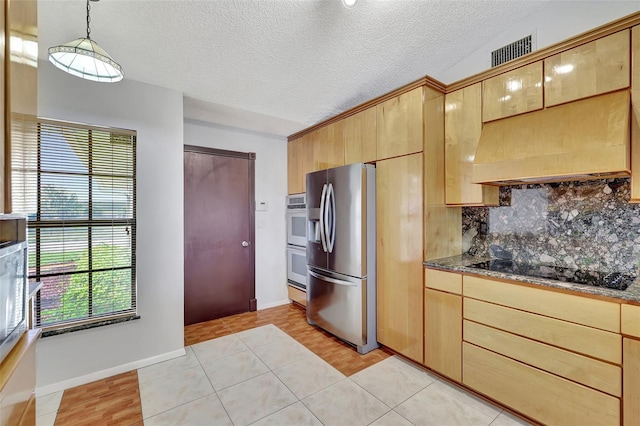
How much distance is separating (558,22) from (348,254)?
2599mm

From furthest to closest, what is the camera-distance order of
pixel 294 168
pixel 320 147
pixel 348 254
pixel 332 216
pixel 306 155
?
pixel 294 168 < pixel 306 155 < pixel 320 147 < pixel 332 216 < pixel 348 254

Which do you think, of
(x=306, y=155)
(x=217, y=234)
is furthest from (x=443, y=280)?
→ (x=217, y=234)

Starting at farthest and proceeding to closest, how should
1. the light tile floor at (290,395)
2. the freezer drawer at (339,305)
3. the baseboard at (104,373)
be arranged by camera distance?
the freezer drawer at (339,305)
the baseboard at (104,373)
the light tile floor at (290,395)

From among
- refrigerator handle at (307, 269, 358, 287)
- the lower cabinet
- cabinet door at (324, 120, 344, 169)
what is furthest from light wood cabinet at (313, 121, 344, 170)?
the lower cabinet

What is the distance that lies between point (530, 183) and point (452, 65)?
146 centimetres

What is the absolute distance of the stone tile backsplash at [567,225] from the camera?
1.91 meters

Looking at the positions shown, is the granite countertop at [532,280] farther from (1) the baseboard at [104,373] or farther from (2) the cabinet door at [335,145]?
(1) the baseboard at [104,373]

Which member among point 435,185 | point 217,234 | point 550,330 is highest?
point 435,185

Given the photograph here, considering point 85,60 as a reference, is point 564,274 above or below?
below

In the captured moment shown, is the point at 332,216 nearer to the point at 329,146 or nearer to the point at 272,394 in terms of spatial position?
the point at 329,146

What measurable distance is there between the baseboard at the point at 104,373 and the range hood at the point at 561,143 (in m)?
3.10

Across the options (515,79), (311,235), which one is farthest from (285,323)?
(515,79)

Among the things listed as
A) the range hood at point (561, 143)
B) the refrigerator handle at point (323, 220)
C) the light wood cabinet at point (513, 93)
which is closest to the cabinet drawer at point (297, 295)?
the refrigerator handle at point (323, 220)

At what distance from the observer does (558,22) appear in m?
2.22
